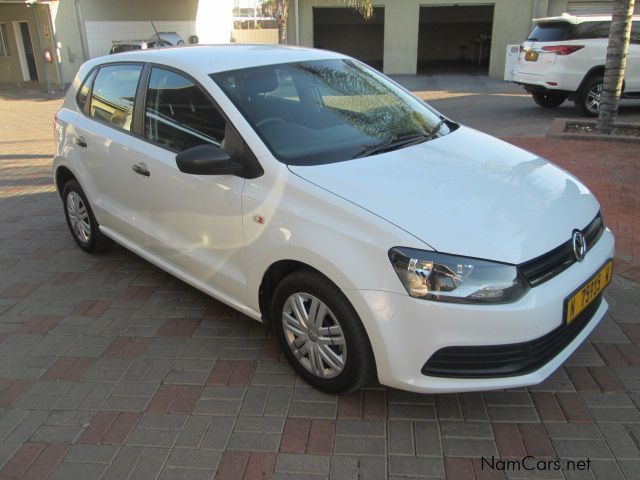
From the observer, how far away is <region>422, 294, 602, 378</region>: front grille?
2.45 m

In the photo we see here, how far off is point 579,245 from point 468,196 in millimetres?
594

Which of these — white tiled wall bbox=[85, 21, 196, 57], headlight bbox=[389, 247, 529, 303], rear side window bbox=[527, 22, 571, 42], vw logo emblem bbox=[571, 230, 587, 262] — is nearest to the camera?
headlight bbox=[389, 247, 529, 303]

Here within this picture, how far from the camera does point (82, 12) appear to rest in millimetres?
20172

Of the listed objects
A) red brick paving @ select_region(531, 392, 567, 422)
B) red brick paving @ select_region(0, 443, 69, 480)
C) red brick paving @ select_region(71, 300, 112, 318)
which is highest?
red brick paving @ select_region(531, 392, 567, 422)

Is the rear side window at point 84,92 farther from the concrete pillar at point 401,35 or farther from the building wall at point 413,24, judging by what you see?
the concrete pillar at point 401,35

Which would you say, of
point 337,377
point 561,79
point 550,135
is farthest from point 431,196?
point 561,79

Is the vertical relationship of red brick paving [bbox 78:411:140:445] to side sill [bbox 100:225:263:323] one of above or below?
below

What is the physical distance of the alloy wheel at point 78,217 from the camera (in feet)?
15.7

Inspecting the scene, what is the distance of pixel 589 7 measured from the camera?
65.3ft

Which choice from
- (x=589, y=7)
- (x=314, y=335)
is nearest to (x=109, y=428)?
(x=314, y=335)

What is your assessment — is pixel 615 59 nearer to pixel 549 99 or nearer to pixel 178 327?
pixel 549 99

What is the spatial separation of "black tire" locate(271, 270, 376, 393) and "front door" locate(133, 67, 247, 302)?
39 centimetres

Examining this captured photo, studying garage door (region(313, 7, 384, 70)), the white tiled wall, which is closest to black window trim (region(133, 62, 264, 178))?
the white tiled wall

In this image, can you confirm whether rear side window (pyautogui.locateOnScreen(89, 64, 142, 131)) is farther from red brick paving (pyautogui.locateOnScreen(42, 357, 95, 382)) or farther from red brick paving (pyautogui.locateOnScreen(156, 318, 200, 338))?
red brick paving (pyautogui.locateOnScreen(42, 357, 95, 382))
